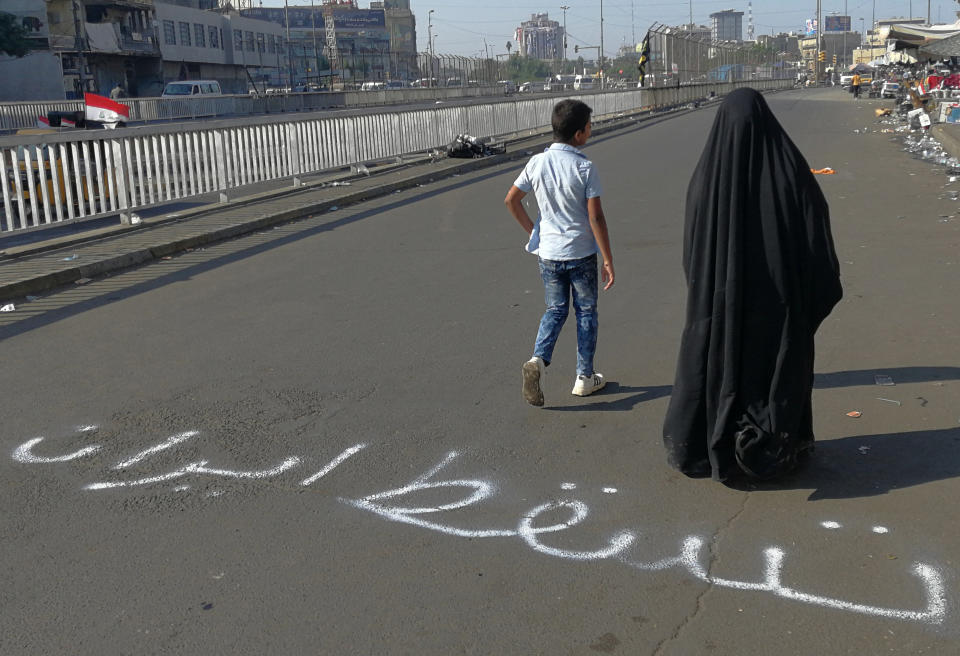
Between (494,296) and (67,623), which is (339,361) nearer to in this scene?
(494,296)

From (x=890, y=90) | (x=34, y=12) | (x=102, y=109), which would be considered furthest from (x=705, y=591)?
(x=34, y=12)

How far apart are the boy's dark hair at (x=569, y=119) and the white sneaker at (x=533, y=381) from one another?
1.26 metres

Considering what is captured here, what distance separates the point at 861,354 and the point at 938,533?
2763 millimetres

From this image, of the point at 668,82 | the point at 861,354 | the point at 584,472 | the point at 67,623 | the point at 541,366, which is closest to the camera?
the point at 67,623

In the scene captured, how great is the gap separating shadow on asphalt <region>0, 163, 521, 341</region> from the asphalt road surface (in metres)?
0.10

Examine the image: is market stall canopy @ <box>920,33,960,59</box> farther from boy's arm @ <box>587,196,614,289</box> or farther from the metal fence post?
boy's arm @ <box>587,196,614,289</box>

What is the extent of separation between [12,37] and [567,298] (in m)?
58.4

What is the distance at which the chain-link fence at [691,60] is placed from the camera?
6266cm

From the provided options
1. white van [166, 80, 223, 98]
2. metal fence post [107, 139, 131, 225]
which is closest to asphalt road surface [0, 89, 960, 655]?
metal fence post [107, 139, 131, 225]

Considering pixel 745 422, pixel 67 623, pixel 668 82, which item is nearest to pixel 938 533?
pixel 745 422

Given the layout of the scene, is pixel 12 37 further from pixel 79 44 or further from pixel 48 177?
pixel 48 177

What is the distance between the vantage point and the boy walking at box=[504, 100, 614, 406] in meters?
5.44

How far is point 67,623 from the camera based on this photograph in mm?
3463

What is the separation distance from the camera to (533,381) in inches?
219
